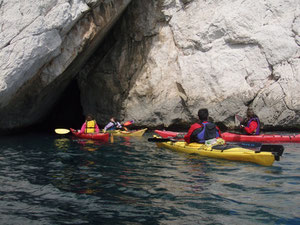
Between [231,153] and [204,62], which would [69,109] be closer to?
[204,62]

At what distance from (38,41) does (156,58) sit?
6.67 meters

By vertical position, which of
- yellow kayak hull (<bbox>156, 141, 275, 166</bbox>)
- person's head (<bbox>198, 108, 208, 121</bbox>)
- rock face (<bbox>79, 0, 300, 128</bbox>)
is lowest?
yellow kayak hull (<bbox>156, 141, 275, 166</bbox>)

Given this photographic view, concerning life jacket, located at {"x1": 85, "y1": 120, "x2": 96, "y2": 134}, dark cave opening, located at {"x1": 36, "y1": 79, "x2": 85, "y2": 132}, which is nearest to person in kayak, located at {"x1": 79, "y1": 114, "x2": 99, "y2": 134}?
life jacket, located at {"x1": 85, "y1": 120, "x2": 96, "y2": 134}

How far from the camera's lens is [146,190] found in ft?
18.0

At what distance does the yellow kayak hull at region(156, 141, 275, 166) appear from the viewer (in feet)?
23.9

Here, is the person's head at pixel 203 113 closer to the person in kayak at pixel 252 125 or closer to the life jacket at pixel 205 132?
the life jacket at pixel 205 132

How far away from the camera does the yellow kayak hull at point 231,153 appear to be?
7277 millimetres

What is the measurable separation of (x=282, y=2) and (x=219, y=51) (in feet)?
11.5

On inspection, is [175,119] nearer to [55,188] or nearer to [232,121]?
[232,121]

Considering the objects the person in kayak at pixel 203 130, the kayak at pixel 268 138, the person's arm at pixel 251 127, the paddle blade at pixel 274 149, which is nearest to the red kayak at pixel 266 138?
the kayak at pixel 268 138

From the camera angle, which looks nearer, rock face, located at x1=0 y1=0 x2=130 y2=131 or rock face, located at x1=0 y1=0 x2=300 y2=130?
rock face, located at x1=0 y1=0 x2=130 y2=131

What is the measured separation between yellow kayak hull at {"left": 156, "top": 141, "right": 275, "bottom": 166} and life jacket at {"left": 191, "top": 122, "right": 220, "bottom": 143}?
0.19 metres

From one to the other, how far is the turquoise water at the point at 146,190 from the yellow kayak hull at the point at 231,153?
0.17 m

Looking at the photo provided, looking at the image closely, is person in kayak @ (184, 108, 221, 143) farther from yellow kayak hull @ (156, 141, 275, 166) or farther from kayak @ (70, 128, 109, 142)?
kayak @ (70, 128, 109, 142)
